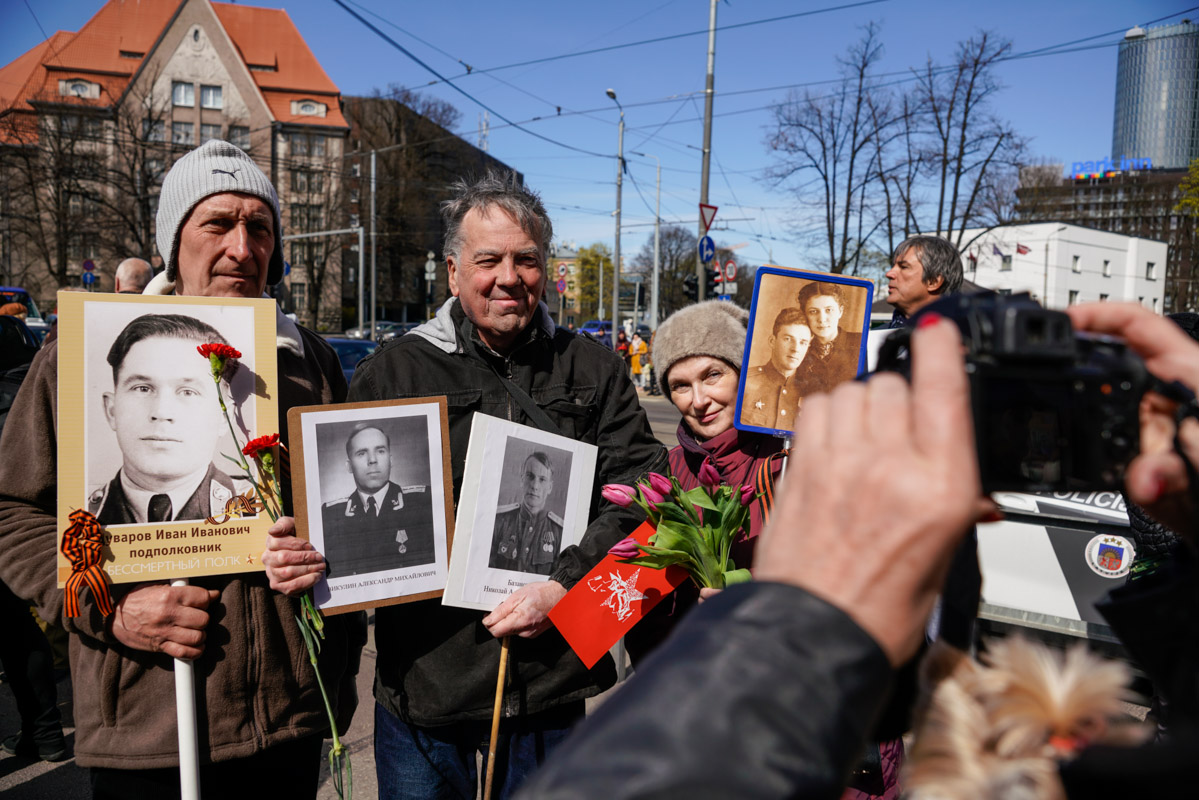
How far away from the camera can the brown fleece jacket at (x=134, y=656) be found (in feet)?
6.25

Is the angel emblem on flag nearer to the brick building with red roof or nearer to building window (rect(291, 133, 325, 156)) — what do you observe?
the brick building with red roof

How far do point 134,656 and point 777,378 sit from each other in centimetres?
197

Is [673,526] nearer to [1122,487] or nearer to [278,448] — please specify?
[278,448]

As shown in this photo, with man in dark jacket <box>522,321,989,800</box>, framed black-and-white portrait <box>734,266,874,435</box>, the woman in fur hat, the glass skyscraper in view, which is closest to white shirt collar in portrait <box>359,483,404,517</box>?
the woman in fur hat

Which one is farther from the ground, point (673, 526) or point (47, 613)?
point (673, 526)

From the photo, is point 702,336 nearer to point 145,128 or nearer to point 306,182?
point 145,128

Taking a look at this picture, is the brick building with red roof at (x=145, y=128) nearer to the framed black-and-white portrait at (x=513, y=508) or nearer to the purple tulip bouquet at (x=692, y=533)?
the framed black-and-white portrait at (x=513, y=508)

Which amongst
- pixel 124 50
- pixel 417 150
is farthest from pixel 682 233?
pixel 124 50

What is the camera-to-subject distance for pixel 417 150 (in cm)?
5397

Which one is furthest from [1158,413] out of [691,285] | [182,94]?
[182,94]

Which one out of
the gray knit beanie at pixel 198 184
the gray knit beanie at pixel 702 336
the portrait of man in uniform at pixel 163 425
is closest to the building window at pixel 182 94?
the gray knit beanie at pixel 198 184

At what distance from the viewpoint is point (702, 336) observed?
9.20ft

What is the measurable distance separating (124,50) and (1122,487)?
58.3m

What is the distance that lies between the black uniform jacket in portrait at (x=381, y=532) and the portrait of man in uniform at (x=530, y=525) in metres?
0.20
